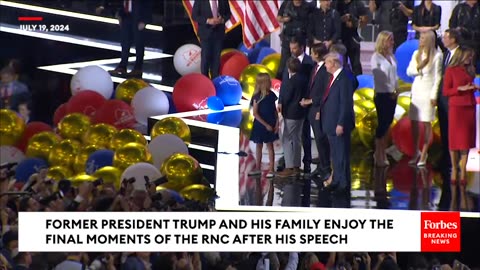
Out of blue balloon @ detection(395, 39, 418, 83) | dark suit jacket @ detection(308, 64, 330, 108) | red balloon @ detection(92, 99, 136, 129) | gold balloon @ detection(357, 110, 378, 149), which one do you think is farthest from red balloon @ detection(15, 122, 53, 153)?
blue balloon @ detection(395, 39, 418, 83)

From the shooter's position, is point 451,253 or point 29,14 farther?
point 29,14

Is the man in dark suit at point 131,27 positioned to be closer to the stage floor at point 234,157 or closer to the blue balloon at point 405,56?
the stage floor at point 234,157

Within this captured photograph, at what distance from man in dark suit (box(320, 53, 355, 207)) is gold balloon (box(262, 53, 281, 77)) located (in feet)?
6.76

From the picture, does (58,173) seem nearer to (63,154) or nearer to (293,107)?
(63,154)

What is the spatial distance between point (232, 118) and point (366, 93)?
3.45 ft

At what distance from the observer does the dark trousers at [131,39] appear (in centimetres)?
1234

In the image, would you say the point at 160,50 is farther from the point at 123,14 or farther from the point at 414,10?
the point at 414,10

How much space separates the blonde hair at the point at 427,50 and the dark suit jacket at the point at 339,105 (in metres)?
0.76

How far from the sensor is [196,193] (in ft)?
34.0

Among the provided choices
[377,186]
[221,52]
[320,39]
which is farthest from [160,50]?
[377,186]

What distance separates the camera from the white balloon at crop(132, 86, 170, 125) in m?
11.6

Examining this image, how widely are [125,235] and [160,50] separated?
305 cm

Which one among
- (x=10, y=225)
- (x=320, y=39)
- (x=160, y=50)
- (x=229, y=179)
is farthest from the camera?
(x=160, y=50)

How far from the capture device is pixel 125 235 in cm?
1008
